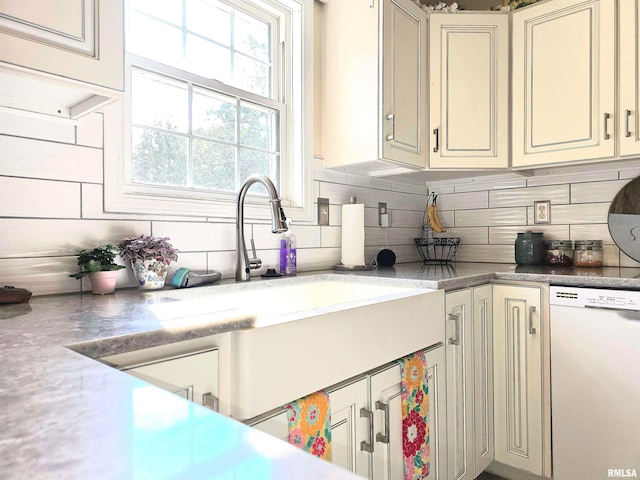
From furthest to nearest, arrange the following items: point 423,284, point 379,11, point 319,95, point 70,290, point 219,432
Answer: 1. point 319,95
2. point 379,11
3. point 423,284
4. point 70,290
5. point 219,432

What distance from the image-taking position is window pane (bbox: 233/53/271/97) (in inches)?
76.4

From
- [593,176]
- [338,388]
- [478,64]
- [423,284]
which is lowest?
[338,388]

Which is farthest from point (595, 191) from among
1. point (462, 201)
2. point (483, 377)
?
point (483, 377)

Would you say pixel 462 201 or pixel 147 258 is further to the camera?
pixel 462 201

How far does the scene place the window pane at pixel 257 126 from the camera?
76.0 inches

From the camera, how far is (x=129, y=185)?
149 cm

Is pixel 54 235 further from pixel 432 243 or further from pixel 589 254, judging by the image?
pixel 589 254

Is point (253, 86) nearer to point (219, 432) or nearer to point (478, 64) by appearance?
point (478, 64)

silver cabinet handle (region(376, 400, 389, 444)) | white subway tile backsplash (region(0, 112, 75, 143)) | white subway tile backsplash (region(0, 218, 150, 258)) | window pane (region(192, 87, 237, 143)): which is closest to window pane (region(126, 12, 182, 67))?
window pane (region(192, 87, 237, 143))

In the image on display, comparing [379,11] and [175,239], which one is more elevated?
[379,11]

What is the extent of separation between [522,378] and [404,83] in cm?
148

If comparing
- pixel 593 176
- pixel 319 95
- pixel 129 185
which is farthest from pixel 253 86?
pixel 593 176

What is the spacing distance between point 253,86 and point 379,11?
68 centimetres

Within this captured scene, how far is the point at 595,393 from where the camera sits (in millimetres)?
1646
